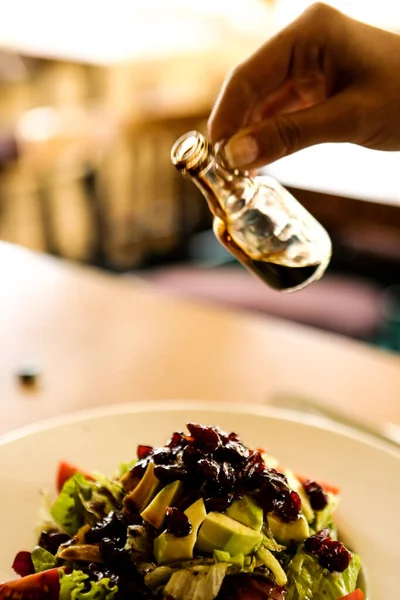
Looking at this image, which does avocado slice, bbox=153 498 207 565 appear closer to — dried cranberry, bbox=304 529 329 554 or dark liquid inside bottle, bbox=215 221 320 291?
dried cranberry, bbox=304 529 329 554

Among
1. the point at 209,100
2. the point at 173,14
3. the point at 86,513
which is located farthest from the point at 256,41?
the point at 86,513

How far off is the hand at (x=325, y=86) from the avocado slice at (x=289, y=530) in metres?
0.45

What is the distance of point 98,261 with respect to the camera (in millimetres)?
3379

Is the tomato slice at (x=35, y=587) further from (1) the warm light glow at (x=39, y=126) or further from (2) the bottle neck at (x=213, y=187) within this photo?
(1) the warm light glow at (x=39, y=126)

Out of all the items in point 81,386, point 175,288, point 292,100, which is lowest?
point 175,288

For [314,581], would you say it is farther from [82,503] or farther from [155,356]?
[155,356]

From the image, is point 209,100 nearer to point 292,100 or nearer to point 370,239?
point 370,239

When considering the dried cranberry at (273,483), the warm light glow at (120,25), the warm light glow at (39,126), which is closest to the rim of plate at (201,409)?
the dried cranberry at (273,483)

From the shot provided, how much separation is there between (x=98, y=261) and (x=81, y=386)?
7.05 ft

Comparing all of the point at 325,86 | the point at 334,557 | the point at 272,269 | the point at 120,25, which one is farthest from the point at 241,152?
the point at 120,25

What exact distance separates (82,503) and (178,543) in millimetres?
163

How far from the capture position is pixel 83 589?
72 cm

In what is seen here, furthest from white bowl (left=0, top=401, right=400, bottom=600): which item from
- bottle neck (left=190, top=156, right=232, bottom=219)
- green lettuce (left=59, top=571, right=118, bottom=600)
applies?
bottle neck (left=190, top=156, right=232, bottom=219)

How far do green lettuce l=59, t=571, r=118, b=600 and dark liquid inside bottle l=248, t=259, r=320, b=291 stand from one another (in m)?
0.45
